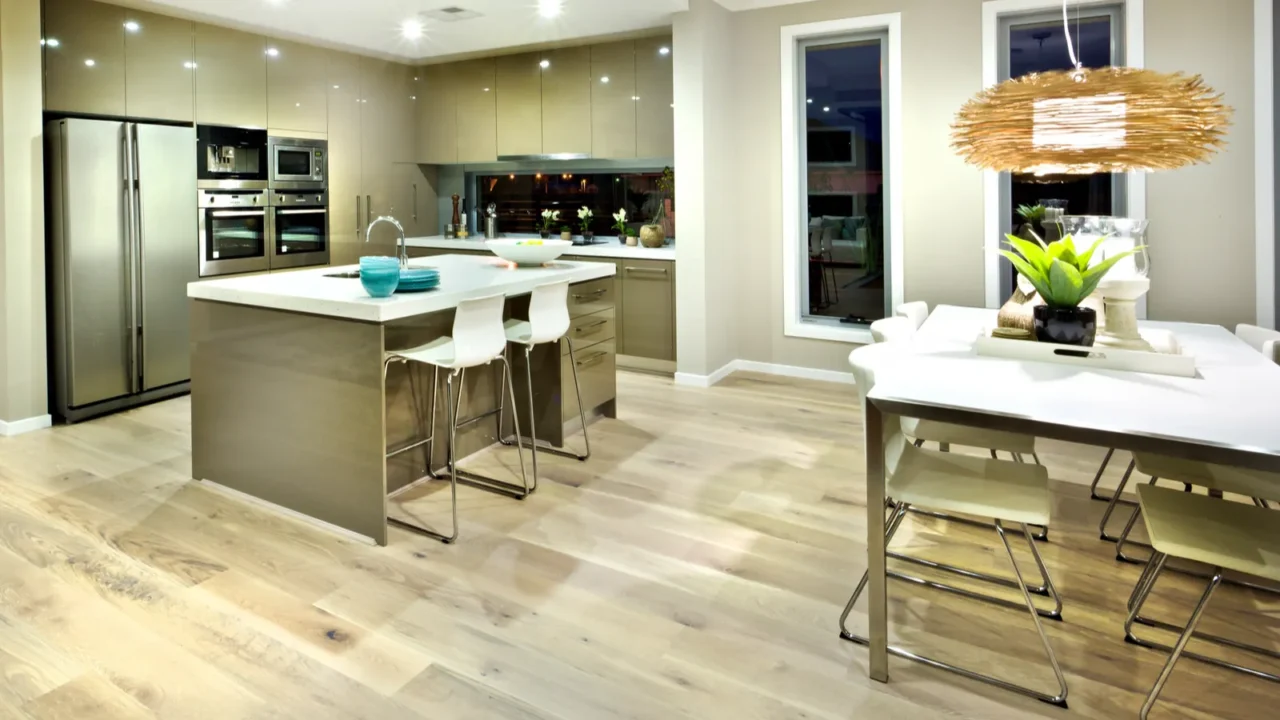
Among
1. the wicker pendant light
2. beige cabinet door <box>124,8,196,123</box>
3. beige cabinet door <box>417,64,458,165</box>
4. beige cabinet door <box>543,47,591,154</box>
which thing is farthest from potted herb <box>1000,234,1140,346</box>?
beige cabinet door <box>417,64,458,165</box>

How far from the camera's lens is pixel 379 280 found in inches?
116

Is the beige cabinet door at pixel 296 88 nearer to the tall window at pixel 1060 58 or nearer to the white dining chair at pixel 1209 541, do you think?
the tall window at pixel 1060 58

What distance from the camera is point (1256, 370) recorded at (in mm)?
2369

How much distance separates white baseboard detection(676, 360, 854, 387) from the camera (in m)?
5.52

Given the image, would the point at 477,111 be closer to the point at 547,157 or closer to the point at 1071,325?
the point at 547,157

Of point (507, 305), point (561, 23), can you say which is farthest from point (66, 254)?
point (561, 23)

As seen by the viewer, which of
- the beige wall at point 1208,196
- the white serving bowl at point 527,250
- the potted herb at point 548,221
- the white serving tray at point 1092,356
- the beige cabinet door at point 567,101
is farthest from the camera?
the potted herb at point 548,221

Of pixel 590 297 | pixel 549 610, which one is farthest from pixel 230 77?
pixel 549 610

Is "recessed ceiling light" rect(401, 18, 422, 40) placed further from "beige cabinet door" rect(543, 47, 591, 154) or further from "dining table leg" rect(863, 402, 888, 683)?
"dining table leg" rect(863, 402, 888, 683)

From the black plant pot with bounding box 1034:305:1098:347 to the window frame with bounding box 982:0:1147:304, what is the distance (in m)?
2.42

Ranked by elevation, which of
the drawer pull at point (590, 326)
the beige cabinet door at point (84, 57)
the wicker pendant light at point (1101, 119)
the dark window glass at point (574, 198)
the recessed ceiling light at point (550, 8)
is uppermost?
the recessed ceiling light at point (550, 8)

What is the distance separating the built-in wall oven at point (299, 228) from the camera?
566cm

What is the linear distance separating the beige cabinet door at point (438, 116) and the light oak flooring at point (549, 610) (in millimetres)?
3919

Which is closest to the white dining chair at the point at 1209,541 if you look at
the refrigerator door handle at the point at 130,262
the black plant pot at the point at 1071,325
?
the black plant pot at the point at 1071,325
